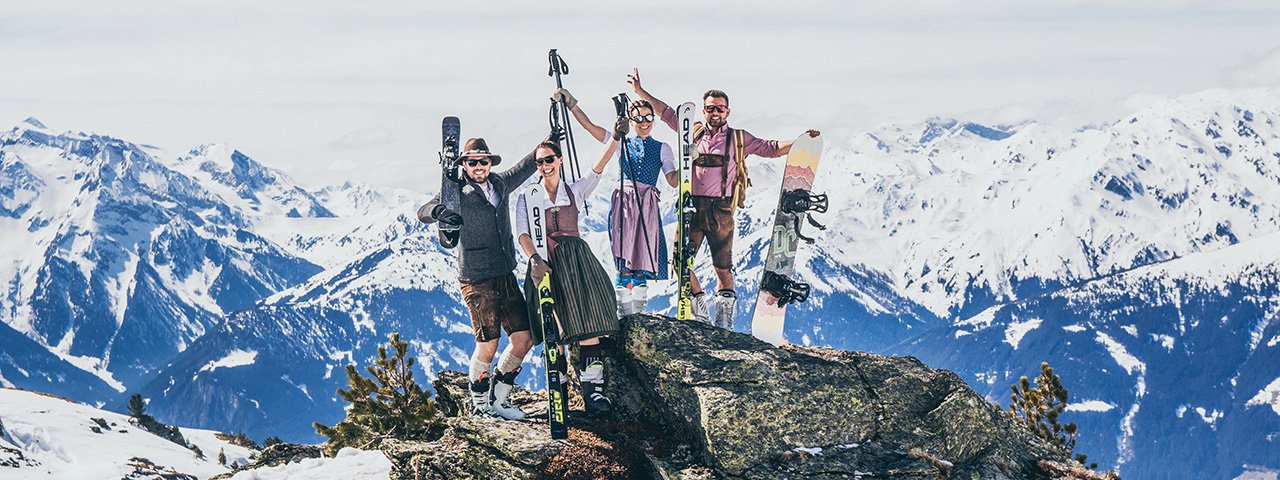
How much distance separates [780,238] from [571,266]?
13.4 ft

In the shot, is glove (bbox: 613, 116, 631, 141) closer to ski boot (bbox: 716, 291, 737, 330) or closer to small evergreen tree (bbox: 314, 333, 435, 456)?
ski boot (bbox: 716, 291, 737, 330)

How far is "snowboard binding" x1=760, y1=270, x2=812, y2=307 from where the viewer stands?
2098 cm

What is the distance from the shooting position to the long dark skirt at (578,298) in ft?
62.6

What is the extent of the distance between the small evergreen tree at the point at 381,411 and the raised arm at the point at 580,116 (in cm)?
637

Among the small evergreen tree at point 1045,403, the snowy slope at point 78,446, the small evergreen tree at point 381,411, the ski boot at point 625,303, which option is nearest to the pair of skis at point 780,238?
the ski boot at point 625,303

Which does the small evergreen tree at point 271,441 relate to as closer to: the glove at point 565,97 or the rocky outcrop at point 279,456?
the rocky outcrop at point 279,456

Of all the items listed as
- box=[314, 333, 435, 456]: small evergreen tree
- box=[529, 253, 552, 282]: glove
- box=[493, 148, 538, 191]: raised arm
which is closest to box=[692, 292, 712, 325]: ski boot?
box=[529, 253, 552, 282]: glove

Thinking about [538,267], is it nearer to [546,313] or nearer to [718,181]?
[546,313]

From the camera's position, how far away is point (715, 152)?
818 inches

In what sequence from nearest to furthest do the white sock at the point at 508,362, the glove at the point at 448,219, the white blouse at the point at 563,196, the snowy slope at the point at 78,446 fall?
the glove at the point at 448,219
the white blouse at the point at 563,196
the white sock at the point at 508,362
the snowy slope at the point at 78,446

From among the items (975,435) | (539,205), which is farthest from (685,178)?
(975,435)

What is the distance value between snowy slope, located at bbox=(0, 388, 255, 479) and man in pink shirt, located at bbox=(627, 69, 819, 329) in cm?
2579

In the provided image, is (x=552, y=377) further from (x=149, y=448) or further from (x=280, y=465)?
(x=149, y=448)

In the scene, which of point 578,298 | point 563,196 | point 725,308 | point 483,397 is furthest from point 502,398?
point 725,308
